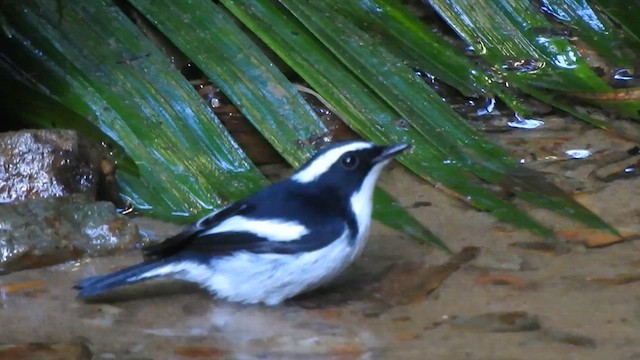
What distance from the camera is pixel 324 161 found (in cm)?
363

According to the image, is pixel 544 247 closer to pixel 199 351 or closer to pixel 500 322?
pixel 500 322

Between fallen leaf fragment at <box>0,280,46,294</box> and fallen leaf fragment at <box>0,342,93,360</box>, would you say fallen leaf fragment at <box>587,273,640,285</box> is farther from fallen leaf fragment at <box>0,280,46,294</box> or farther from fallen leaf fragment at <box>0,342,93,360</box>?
fallen leaf fragment at <box>0,280,46,294</box>

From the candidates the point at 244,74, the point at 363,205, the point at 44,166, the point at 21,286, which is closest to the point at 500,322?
the point at 363,205

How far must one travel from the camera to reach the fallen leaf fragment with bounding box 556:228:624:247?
378 cm

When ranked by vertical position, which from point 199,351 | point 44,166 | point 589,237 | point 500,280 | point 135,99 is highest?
point 135,99

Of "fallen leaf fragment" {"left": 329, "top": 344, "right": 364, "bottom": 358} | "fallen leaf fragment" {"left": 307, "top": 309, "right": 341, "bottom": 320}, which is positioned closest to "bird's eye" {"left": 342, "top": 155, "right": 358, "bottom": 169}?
"fallen leaf fragment" {"left": 307, "top": 309, "right": 341, "bottom": 320}

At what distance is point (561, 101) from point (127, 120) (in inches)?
74.0

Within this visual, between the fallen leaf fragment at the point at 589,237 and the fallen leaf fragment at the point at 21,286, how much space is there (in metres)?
1.79

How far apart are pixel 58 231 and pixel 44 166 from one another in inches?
19.3

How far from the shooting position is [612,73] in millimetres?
5277

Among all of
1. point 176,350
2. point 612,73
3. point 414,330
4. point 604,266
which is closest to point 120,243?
point 176,350

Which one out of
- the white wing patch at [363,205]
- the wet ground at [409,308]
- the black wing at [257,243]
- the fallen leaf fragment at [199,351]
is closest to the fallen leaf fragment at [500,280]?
the wet ground at [409,308]

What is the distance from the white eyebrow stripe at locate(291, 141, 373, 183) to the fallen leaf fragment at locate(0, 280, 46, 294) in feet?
2.96

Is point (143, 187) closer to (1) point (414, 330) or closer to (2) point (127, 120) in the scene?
(2) point (127, 120)
